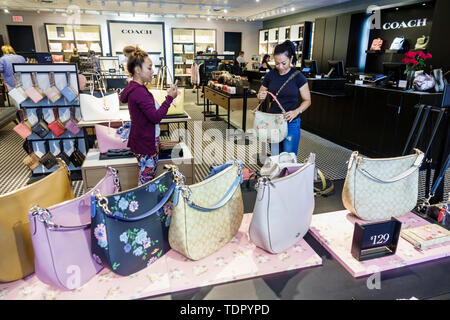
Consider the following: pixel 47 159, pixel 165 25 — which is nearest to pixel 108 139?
pixel 47 159

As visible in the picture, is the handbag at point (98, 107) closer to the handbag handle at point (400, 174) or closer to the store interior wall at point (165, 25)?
the handbag handle at point (400, 174)

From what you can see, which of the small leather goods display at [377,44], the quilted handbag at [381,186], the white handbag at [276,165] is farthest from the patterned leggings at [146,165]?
the small leather goods display at [377,44]

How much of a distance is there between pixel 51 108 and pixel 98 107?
31.8 inches

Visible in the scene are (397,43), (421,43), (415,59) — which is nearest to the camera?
(415,59)

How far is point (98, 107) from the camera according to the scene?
3.35 metres

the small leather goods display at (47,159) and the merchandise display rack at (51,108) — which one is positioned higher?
the merchandise display rack at (51,108)

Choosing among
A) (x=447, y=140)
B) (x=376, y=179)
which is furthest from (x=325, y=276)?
(x=447, y=140)

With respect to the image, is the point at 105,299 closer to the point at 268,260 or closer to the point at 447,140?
the point at 268,260

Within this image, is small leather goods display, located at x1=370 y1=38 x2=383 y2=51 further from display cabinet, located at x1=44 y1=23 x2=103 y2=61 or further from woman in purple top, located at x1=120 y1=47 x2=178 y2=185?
display cabinet, located at x1=44 y1=23 x2=103 y2=61

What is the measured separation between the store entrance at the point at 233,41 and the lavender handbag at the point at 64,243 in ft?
46.3

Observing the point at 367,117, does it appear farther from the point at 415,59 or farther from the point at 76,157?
the point at 76,157

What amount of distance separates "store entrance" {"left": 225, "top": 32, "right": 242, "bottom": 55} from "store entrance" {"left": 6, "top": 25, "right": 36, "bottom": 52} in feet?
26.0

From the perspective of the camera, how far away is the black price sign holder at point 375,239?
49.6 inches

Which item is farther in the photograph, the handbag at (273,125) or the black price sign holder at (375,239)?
the handbag at (273,125)
